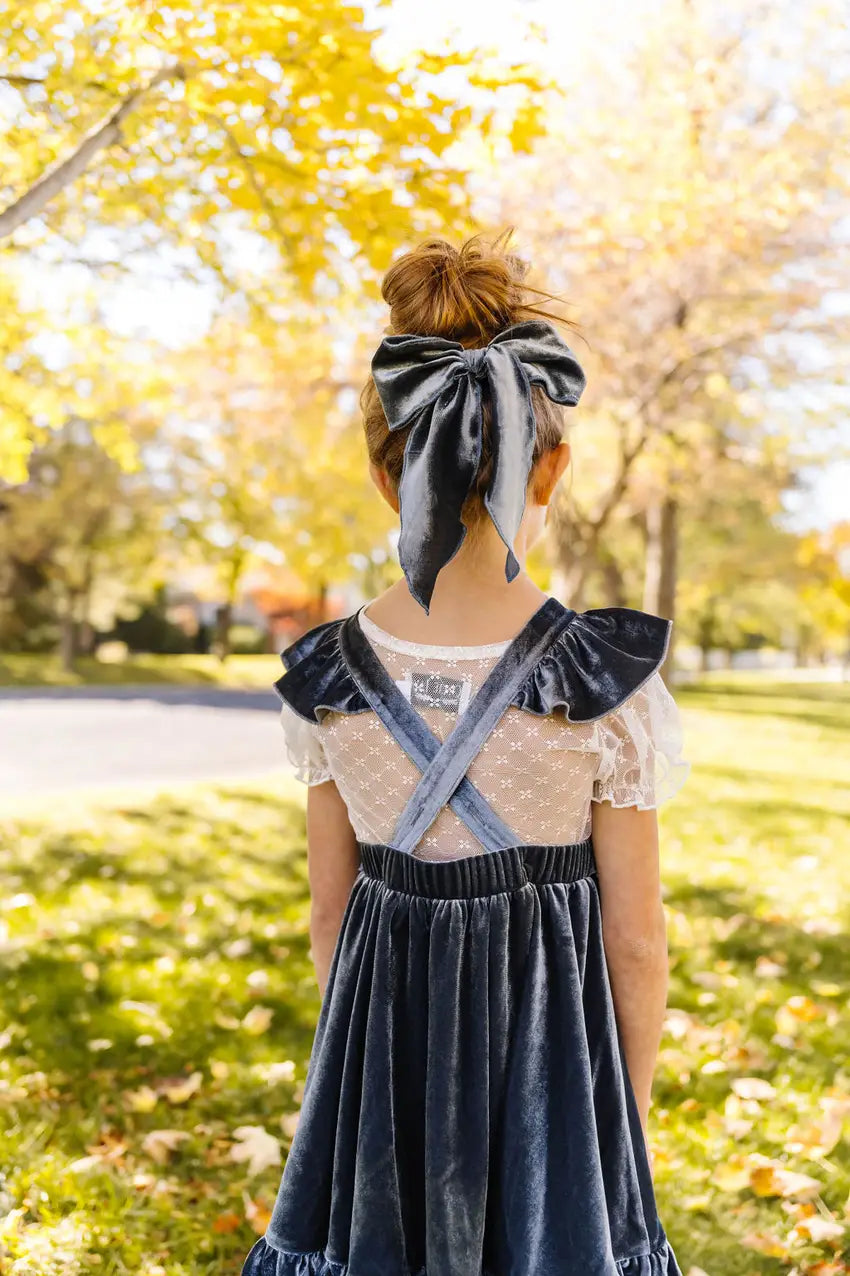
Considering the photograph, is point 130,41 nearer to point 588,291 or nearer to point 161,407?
point 161,407

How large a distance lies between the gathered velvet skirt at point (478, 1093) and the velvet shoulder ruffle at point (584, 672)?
0.22 m

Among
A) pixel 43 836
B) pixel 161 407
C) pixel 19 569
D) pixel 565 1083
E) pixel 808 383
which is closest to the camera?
pixel 565 1083

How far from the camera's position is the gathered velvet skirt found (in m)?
1.40

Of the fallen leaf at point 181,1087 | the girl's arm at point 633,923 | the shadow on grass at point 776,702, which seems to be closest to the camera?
the girl's arm at point 633,923

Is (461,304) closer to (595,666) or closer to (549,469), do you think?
(549,469)

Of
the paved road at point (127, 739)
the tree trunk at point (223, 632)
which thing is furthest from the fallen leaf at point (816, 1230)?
the tree trunk at point (223, 632)

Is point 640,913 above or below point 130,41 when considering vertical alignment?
below

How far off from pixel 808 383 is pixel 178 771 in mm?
8143

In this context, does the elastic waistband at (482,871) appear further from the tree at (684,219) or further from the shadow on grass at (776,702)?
the shadow on grass at (776,702)

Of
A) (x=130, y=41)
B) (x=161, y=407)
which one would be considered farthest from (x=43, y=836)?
(x=130, y=41)

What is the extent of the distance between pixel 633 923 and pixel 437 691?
0.46m

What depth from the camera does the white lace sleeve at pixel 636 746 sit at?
4.79 ft

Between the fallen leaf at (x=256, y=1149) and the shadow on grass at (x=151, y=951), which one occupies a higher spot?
the shadow on grass at (x=151, y=951)

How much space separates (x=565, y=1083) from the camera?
1.42 m
